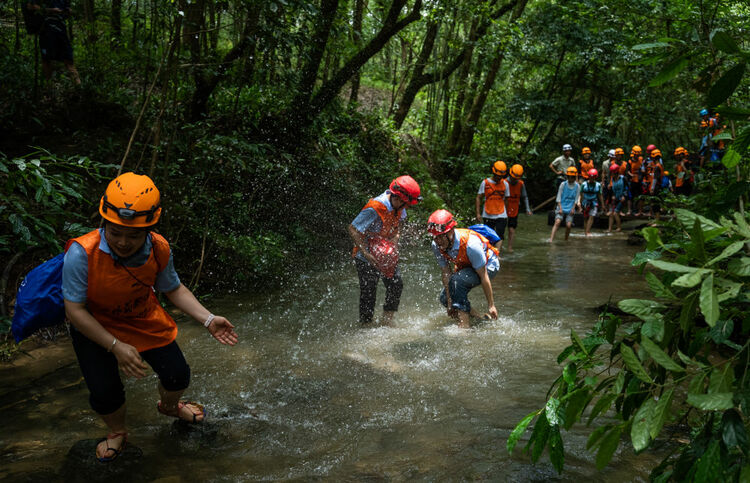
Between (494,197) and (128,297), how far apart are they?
30.6 feet

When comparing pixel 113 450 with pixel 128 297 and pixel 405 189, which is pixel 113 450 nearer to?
pixel 128 297

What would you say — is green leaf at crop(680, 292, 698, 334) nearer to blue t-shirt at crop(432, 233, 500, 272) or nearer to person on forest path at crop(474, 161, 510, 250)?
blue t-shirt at crop(432, 233, 500, 272)

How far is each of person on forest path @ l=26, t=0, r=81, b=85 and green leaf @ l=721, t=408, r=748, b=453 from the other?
8.91 meters

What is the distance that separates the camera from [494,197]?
11.7 metres

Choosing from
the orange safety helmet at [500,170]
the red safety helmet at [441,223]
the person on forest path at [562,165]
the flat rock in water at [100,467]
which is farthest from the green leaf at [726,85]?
the person on forest path at [562,165]

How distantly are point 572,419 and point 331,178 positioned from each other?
1006 centimetres

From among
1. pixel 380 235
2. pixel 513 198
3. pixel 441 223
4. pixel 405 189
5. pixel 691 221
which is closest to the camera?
pixel 691 221

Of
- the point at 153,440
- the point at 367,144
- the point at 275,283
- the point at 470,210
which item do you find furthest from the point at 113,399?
the point at 470,210

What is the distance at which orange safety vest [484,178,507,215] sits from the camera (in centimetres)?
1164

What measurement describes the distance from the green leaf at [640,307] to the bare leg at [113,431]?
318 cm

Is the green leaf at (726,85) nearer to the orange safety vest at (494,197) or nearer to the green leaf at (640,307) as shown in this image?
the green leaf at (640,307)

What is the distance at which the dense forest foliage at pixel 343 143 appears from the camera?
64.5 inches

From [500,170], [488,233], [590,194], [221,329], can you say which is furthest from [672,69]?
[590,194]

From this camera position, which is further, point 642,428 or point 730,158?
point 730,158
